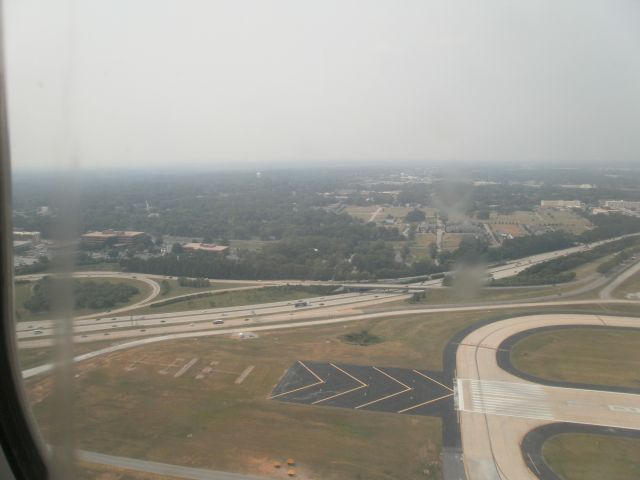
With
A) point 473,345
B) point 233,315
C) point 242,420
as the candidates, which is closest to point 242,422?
point 242,420

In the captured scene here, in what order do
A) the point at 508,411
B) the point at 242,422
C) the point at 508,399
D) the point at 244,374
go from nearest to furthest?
the point at 242,422
the point at 508,411
the point at 508,399
the point at 244,374

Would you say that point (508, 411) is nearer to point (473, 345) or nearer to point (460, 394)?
point (460, 394)

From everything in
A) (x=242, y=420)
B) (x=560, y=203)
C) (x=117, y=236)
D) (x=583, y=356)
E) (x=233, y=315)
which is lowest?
(x=233, y=315)

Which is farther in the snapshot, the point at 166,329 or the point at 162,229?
the point at 162,229

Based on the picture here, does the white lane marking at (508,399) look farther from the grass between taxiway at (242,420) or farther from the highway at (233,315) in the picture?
the highway at (233,315)

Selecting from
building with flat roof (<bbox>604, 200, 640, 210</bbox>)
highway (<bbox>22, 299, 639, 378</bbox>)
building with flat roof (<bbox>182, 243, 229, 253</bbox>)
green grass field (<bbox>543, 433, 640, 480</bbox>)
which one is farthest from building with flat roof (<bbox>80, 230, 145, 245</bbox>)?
building with flat roof (<bbox>604, 200, 640, 210</bbox>)

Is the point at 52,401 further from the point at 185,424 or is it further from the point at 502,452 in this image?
the point at 502,452

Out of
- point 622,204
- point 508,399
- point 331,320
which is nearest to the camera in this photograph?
point 508,399

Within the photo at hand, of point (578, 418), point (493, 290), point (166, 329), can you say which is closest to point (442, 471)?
point (578, 418)
